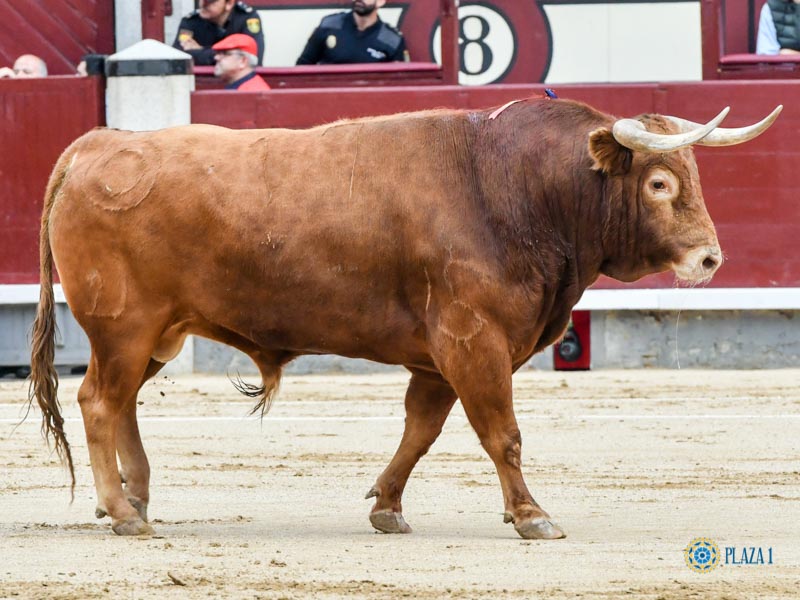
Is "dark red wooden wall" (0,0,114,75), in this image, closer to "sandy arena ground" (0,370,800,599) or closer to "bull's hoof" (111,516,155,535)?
"sandy arena ground" (0,370,800,599)

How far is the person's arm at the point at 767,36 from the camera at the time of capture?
1342 centimetres

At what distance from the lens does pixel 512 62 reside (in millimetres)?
14375

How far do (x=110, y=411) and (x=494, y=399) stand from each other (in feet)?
4.84

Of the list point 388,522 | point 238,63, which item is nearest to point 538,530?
point 388,522

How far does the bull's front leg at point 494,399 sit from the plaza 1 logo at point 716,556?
0.54 metres

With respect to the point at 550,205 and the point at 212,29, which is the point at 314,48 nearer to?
the point at 212,29

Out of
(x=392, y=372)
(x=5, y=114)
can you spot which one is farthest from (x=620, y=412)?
(x=5, y=114)

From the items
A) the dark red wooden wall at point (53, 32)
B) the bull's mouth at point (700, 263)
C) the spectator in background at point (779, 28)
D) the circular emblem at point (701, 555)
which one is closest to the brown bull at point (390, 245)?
the bull's mouth at point (700, 263)

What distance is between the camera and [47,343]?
7004 millimetres

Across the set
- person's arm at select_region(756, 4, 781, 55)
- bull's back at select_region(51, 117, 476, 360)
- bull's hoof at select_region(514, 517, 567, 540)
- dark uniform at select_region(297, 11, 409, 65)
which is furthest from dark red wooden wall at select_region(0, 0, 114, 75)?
bull's hoof at select_region(514, 517, 567, 540)

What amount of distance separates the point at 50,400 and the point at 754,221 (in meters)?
6.98

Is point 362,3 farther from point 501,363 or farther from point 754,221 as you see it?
point 501,363

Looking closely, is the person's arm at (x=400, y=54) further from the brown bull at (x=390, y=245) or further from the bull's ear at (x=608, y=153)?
the bull's ear at (x=608, y=153)

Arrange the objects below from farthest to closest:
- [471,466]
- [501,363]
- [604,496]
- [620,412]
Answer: [620,412] → [471,466] → [604,496] → [501,363]
